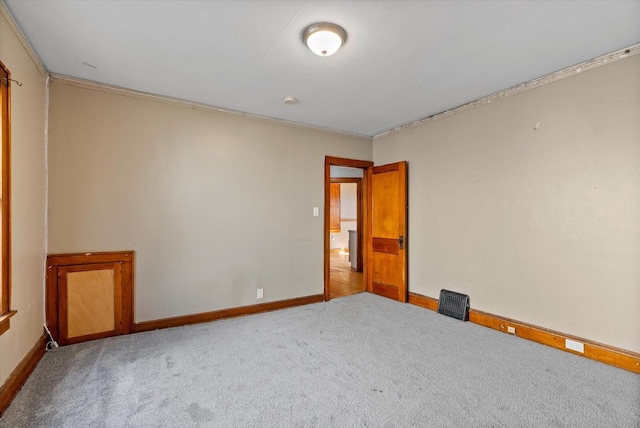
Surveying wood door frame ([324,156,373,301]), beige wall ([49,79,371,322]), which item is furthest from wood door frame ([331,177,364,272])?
beige wall ([49,79,371,322])

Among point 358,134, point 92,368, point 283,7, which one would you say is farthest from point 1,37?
point 358,134

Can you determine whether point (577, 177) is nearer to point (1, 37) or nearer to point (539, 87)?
point (539, 87)

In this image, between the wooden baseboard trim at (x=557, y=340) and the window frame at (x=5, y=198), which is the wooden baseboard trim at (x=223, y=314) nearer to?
the window frame at (x=5, y=198)

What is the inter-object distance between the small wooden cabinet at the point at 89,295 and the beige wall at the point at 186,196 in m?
0.11

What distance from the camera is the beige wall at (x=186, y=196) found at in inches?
112

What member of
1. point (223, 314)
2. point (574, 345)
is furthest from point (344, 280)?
point (574, 345)

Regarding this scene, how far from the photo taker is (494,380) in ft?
7.14

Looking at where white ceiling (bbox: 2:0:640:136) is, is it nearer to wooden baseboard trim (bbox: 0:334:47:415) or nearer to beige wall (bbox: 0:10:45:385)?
beige wall (bbox: 0:10:45:385)

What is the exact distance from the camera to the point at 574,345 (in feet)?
8.48

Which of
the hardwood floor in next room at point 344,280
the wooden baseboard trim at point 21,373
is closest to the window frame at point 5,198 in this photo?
the wooden baseboard trim at point 21,373

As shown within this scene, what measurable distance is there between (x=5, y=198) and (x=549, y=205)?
434cm

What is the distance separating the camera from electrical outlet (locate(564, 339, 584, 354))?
2545 millimetres

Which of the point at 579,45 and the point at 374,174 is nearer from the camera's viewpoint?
the point at 579,45

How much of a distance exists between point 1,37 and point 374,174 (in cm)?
415
